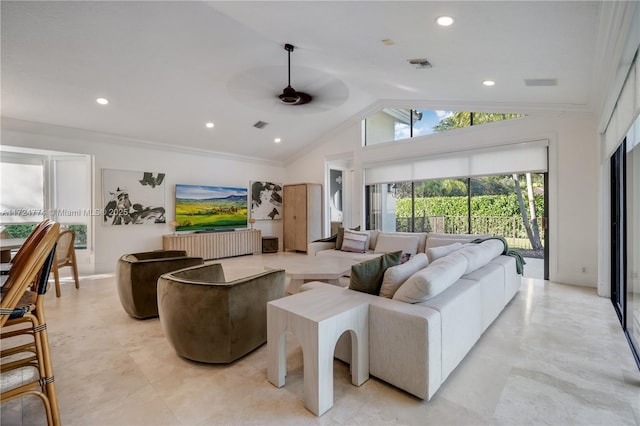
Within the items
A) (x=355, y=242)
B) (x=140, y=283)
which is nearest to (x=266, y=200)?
(x=355, y=242)

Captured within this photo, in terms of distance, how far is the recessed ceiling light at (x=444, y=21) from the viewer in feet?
7.79

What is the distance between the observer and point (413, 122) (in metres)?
5.99

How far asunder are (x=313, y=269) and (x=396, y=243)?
1941 millimetres

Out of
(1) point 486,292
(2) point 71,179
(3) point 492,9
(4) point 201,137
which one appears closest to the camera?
(3) point 492,9

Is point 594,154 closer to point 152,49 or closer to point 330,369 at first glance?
point 330,369

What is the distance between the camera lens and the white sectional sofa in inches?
69.2

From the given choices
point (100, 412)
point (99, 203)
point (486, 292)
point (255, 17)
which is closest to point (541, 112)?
point (486, 292)

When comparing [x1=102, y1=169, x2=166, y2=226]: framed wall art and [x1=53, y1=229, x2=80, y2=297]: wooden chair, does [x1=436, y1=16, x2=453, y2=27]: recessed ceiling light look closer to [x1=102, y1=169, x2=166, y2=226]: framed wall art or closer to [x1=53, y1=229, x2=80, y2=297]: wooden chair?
[x1=53, y1=229, x2=80, y2=297]: wooden chair

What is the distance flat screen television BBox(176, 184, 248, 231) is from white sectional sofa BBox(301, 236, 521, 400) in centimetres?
499

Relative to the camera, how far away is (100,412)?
1.73 metres

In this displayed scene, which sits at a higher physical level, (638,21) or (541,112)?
(541,112)

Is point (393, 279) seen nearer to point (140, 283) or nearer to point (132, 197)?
point (140, 283)

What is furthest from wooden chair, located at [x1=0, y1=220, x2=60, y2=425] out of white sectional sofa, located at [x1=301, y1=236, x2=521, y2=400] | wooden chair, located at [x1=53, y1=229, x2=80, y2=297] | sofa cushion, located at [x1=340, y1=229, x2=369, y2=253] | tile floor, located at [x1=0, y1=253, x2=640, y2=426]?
sofa cushion, located at [x1=340, y1=229, x2=369, y2=253]

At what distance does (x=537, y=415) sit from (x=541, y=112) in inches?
174
